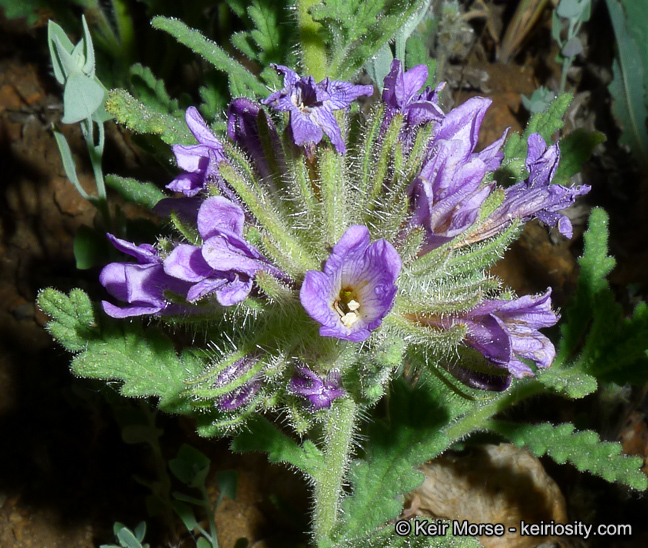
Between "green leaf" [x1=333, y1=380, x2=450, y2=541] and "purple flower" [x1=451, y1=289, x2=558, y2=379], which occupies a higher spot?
"purple flower" [x1=451, y1=289, x2=558, y2=379]

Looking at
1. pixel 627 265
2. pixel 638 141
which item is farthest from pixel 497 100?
pixel 627 265

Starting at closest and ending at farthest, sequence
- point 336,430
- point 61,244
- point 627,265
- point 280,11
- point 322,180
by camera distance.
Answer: point 322,180
point 336,430
point 280,11
point 61,244
point 627,265

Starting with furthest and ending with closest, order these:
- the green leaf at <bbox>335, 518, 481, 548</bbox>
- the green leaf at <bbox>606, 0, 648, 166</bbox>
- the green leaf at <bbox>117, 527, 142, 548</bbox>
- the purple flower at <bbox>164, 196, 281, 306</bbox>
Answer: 1. the green leaf at <bbox>606, 0, 648, 166</bbox>
2. the green leaf at <bbox>117, 527, 142, 548</bbox>
3. the green leaf at <bbox>335, 518, 481, 548</bbox>
4. the purple flower at <bbox>164, 196, 281, 306</bbox>

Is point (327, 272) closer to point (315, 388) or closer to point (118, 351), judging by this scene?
point (315, 388)

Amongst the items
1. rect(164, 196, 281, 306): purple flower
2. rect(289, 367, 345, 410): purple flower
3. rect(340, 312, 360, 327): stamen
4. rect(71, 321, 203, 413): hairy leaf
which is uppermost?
rect(164, 196, 281, 306): purple flower

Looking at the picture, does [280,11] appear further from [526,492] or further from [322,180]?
[526,492]

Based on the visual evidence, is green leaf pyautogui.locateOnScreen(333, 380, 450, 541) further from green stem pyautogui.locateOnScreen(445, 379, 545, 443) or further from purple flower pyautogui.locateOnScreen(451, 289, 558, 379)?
purple flower pyautogui.locateOnScreen(451, 289, 558, 379)

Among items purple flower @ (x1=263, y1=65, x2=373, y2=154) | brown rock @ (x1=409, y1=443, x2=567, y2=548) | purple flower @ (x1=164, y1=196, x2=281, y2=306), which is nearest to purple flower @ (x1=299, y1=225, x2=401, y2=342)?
purple flower @ (x1=164, y1=196, x2=281, y2=306)
